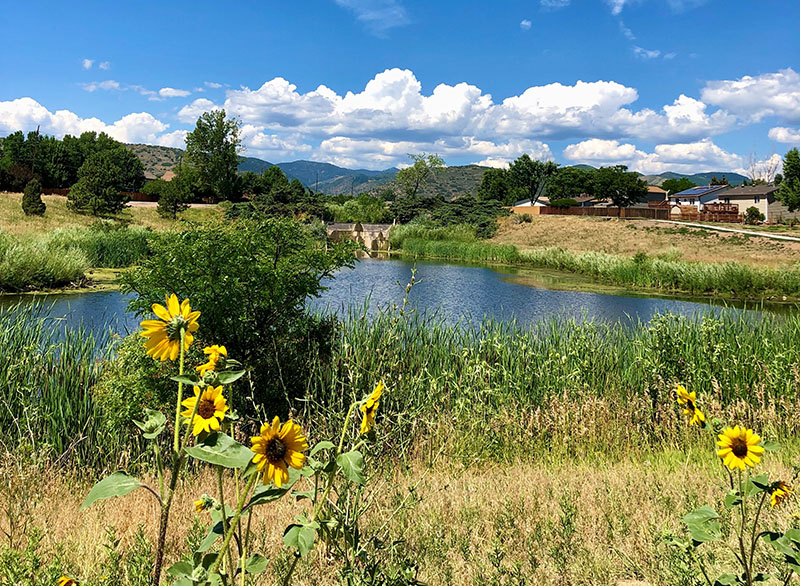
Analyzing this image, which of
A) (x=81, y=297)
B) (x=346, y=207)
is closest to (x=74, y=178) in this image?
(x=346, y=207)

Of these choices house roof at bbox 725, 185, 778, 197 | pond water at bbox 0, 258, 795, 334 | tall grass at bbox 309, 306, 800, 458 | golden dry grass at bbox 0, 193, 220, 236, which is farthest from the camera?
house roof at bbox 725, 185, 778, 197

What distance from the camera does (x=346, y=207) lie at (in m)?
51.9

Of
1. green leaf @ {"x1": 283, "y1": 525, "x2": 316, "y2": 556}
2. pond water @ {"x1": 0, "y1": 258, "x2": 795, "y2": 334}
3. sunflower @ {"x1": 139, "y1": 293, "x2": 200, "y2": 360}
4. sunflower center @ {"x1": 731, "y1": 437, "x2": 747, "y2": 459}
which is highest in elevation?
sunflower @ {"x1": 139, "y1": 293, "x2": 200, "y2": 360}

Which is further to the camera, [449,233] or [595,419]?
[449,233]

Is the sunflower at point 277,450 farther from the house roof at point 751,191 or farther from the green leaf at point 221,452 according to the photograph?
the house roof at point 751,191

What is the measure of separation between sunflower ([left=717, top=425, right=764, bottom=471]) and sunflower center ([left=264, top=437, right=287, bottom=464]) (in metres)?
1.38

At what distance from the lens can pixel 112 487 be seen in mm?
1201

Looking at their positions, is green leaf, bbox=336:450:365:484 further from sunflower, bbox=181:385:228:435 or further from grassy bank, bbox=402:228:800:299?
grassy bank, bbox=402:228:800:299

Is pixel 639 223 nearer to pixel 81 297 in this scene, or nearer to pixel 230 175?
pixel 81 297

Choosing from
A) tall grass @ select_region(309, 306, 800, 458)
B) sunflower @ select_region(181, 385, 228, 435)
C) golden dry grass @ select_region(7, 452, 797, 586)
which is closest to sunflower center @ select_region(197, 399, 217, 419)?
sunflower @ select_region(181, 385, 228, 435)

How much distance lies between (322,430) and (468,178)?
164891 mm

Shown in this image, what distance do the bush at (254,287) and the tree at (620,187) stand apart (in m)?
49.3

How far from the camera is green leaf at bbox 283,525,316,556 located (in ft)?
4.25

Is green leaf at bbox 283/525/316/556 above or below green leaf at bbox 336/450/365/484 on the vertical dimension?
below
